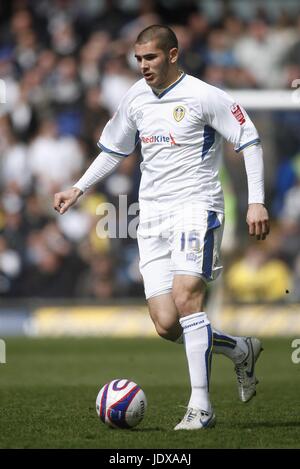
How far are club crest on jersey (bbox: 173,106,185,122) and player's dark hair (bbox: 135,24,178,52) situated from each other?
388 mm

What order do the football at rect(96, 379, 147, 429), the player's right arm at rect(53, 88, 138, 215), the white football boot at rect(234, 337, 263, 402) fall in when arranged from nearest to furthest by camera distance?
the football at rect(96, 379, 147, 429) → the player's right arm at rect(53, 88, 138, 215) → the white football boot at rect(234, 337, 263, 402)

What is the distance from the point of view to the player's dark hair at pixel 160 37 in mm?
7125

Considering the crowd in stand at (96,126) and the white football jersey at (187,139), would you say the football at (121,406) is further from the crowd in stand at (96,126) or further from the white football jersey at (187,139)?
the crowd in stand at (96,126)

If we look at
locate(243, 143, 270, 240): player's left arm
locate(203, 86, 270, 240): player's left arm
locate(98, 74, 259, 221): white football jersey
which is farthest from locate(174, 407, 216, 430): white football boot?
locate(203, 86, 270, 240): player's left arm

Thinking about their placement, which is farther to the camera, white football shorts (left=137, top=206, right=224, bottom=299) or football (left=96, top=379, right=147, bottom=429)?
white football shorts (left=137, top=206, right=224, bottom=299)

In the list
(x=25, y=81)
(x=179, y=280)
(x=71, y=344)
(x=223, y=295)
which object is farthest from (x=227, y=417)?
(x=25, y=81)

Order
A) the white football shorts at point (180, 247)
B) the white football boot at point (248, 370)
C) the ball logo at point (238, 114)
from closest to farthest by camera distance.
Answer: the white football shorts at point (180, 247) < the ball logo at point (238, 114) < the white football boot at point (248, 370)

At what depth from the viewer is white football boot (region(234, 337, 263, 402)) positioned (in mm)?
7949

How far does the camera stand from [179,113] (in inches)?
283

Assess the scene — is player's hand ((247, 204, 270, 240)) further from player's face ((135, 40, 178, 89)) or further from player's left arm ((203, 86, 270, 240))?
player's face ((135, 40, 178, 89))

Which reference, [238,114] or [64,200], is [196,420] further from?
[238,114]

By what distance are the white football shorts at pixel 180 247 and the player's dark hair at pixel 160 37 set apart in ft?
3.53

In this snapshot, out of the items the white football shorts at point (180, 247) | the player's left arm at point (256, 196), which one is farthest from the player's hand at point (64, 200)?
the player's left arm at point (256, 196)

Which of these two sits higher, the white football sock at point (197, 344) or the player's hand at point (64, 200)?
the player's hand at point (64, 200)
